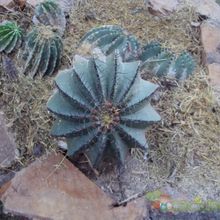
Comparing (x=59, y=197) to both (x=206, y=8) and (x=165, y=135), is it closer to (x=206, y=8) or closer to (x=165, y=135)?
(x=165, y=135)

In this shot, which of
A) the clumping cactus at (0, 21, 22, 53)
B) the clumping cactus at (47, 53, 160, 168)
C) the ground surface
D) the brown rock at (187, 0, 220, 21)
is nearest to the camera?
the clumping cactus at (47, 53, 160, 168)

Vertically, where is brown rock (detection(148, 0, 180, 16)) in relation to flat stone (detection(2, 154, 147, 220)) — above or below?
above

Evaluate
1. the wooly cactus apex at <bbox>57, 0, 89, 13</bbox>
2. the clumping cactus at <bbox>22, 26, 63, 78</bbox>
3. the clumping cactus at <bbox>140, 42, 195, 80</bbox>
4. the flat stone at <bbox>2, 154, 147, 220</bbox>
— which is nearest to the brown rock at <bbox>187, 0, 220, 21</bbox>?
the clumping cactus at <bbox>140, 42, 195, 80</bbox>

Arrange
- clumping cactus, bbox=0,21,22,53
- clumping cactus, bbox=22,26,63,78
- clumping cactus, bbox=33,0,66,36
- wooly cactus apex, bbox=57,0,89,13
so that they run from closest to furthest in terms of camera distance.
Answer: clumping cactus, bbox=22,26,63,78, clumping cactus, bbox=0,21,22,53, clumping cactus, bbox=33,0,66,36, wooly cactus apex, bbox=57,0,89,13

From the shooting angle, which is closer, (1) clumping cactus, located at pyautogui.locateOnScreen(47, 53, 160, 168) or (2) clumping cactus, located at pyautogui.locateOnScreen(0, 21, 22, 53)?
(1) clumping cactus, located at pyautogui.locateOnScreen(47, 53, 160, 168)

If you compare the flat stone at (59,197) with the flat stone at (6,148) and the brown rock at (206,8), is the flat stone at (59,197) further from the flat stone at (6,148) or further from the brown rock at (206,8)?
the brown rock at (206,8)

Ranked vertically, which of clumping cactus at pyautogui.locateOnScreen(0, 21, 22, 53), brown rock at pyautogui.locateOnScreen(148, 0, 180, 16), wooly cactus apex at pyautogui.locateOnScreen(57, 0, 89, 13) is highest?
brown rock at pyautogui.locateOnScreen(148, 0, 180, 16)

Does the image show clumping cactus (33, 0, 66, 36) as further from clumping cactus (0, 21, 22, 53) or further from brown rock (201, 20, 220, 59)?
brown rock (201, 20, 220, 59)
